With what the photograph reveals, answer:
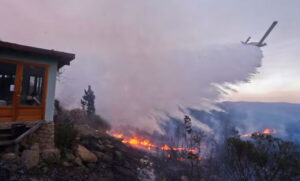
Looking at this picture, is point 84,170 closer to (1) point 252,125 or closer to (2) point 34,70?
(2) point 34,70

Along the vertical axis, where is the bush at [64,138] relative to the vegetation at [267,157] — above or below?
above

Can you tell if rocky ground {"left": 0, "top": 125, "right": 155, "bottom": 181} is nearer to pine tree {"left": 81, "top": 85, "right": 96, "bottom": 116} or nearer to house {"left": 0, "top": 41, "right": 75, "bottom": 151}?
house {"left": 0, "top": 41, "right": 75, "bottom": 151}

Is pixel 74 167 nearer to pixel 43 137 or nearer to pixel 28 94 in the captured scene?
pixel 43 137

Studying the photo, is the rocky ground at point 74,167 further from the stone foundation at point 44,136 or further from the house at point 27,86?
the house at point 27,86

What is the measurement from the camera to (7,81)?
288 inches

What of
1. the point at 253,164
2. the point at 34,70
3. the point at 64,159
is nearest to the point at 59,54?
the point at 34,70

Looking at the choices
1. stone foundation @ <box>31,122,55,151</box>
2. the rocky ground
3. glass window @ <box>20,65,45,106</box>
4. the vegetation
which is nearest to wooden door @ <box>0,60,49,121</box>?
glass window @ <box>20,65,45,106</box>

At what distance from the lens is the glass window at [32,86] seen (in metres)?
7.50

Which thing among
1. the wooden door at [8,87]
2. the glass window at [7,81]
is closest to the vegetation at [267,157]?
the wooden door at [8,87]

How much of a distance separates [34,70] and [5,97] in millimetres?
1647

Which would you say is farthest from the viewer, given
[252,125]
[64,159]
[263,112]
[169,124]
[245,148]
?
[263,112]

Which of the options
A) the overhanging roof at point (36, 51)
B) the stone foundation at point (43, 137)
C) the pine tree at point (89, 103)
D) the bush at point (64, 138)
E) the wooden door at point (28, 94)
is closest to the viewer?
the overhanging roof at point (36, 51)

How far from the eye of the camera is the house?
7.05 metres

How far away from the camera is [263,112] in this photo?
9012cm
